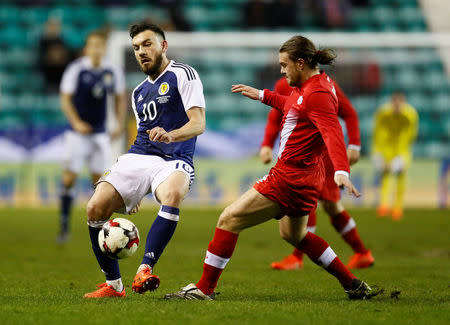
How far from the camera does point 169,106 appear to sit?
5.68 metres

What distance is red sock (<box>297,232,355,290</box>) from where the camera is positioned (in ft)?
17.9

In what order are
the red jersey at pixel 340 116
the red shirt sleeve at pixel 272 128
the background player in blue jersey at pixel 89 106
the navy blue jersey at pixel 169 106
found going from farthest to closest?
the background player in blue jersey at pixel 89 106 → the red shirt sleeve at pixel 272 128 → the red jersey at pixel 340 116 → the navy blue jersey at pixel 169 106

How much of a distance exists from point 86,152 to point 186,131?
4.92 meters

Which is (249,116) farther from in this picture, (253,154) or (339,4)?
(339,4)

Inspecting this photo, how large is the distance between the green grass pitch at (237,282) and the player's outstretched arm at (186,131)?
1.08m

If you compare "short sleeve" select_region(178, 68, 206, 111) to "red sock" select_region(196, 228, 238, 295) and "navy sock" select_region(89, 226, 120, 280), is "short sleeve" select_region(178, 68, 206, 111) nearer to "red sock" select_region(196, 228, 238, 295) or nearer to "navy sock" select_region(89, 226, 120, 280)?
"red sock" select_region(196, 228, 238, 295)

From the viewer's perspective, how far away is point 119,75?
33.0ft

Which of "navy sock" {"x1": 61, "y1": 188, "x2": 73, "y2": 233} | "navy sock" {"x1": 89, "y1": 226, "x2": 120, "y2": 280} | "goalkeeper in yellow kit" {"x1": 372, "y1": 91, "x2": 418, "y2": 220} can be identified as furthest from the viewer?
"goalkeeper in yellow kit" {"x1": 372, "y1": 91, "x2": 418, "y2": 220}

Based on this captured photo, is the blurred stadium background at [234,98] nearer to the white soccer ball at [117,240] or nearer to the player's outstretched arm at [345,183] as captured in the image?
the white soccer ball at [117,240]

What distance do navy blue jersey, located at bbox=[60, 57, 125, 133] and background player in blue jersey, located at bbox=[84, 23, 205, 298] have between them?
4.26 metres

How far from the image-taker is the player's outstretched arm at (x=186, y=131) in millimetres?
5023

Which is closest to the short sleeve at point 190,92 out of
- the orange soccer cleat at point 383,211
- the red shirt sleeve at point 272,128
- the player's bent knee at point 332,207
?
the red shirt sleeve at point 272,128

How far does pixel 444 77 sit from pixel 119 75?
8.75 meters

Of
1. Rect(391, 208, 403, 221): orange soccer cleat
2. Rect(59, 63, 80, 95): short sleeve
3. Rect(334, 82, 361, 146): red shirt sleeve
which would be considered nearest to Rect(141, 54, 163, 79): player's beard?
Rect(334, 82, 361, 146): red shirt sleeve
